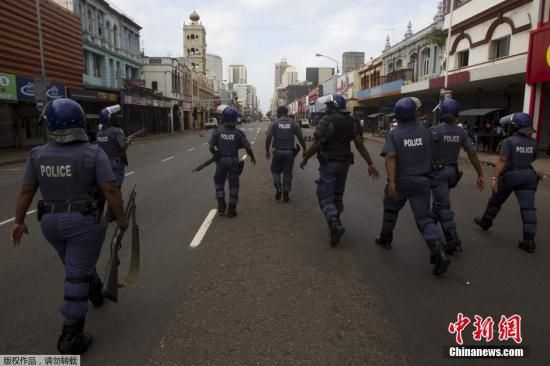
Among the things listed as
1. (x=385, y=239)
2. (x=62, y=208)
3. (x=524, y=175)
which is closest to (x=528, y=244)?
(x=524, y=175)

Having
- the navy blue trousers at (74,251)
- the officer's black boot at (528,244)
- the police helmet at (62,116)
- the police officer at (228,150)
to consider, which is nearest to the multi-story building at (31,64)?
the police officer at (228,150)

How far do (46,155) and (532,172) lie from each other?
5.67 m

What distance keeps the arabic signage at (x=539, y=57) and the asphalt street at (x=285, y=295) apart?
12.3 m

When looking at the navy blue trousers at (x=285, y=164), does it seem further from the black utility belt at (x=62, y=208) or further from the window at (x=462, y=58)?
the window at (x=462, y=58)

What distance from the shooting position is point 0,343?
10.3 feet

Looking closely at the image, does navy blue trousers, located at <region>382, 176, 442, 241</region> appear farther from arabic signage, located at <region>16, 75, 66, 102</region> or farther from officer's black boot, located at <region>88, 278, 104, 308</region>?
arabic signage, located at <region>16, 75, 66, 102</region>

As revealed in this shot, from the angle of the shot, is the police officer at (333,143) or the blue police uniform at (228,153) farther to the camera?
the blue police uniform at (228,153)

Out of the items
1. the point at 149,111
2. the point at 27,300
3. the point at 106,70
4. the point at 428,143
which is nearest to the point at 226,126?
the point at 428,143

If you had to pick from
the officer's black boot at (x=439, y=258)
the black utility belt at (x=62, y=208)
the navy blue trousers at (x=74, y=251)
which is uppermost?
the black utility belt at (x=62, y=208)

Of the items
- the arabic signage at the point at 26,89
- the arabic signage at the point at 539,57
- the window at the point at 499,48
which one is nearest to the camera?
the arabic signage at the point at 539,57

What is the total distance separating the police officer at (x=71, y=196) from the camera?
9.86 feet

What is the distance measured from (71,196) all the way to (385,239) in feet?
12.8

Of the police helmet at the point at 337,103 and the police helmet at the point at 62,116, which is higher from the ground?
the police helmet at the point at 337,103

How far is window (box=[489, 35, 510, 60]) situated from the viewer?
2044 centimetres
